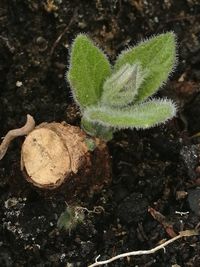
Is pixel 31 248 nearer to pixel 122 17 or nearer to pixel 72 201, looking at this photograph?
pixel 72 201

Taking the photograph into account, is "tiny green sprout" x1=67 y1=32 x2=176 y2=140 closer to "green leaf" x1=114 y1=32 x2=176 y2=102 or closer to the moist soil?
"green leaf" x1=114 y1=32 x2=176 y2=102

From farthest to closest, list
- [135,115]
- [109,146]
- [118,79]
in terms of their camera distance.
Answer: [109,146] → [118,79] → [135,115]

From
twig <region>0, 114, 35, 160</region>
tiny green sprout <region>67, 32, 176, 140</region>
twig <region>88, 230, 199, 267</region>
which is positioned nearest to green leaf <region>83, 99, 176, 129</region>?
tiny green sprout <region>67, 32, 176, 140</region>

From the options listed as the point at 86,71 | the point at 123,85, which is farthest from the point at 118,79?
the point at 86,71

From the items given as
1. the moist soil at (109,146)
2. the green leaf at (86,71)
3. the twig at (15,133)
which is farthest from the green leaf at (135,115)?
the moist soil at (109,146)

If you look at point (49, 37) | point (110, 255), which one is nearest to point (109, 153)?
point (110, 255)

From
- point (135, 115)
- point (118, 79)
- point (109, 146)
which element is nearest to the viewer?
point (135, 115)

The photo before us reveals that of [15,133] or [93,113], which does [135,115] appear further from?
[15,133]
